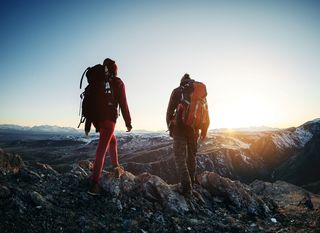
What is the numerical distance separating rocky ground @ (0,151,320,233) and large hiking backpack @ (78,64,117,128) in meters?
2.31

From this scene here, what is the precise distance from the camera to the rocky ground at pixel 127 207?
6.27m

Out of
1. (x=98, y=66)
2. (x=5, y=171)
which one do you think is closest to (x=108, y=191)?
(x=5, y=171)

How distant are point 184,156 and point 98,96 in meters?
3.40

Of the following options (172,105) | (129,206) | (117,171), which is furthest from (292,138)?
(129,206)

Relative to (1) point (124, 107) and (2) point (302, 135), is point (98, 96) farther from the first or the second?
(2) point (302, 135)

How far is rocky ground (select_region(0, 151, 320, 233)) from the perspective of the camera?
20.6 ft

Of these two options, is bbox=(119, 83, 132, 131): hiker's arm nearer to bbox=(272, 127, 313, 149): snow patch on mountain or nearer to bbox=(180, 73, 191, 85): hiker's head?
bbox=(180, 73, 191, 85): hiker's head

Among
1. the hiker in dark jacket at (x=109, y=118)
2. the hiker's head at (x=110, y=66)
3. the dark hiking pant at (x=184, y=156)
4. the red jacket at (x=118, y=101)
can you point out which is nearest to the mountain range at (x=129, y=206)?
the dark hiking pant at (x=184, y=156)

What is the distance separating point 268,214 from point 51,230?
720 cm

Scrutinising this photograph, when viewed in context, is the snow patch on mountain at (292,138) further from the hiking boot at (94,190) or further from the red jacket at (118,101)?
the red jacket at (118,101)

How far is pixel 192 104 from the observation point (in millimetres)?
8664

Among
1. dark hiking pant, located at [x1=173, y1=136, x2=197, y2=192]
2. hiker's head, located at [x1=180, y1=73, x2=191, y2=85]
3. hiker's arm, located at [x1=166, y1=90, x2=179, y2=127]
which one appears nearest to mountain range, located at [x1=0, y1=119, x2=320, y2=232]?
dark hiking pant, located at [x1=173, y1=136, x2=197, y2=192]

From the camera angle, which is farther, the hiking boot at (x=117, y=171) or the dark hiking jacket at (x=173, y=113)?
the dark hiking jacket at (x=173, y=113)

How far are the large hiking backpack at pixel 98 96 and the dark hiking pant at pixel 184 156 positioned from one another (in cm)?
258
